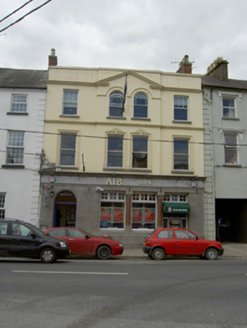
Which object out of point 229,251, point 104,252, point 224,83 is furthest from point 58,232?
point 224,83

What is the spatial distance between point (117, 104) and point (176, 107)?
3.84 metres

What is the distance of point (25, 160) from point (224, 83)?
14110mm

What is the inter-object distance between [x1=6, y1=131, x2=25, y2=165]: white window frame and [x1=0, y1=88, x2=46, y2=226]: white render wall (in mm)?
226

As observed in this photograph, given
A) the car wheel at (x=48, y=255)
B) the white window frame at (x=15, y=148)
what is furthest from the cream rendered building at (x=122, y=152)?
the car wheel at (x=48, y=255)

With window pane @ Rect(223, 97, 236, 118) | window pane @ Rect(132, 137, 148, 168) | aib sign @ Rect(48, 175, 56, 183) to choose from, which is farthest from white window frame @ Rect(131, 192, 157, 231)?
window pane @ Rect(223, 97, 236, 118)

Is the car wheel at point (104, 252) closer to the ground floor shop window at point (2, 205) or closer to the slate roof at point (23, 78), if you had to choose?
the ground floor shop window at point (2, 205)

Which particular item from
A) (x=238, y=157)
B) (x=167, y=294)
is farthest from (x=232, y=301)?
(x=238, y=157)

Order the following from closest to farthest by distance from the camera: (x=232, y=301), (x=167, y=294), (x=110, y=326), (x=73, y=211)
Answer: (x=110, y=326), (x=232, y=301), (x=167, y=294), (x=73, y=211)

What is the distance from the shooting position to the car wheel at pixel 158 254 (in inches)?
585

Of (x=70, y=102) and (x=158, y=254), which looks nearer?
(x=158, y=254)

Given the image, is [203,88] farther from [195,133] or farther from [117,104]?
[117,104]

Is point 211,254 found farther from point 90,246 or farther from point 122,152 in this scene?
point 122,152

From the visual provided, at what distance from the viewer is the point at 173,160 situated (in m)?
20.6

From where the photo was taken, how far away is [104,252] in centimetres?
1478
